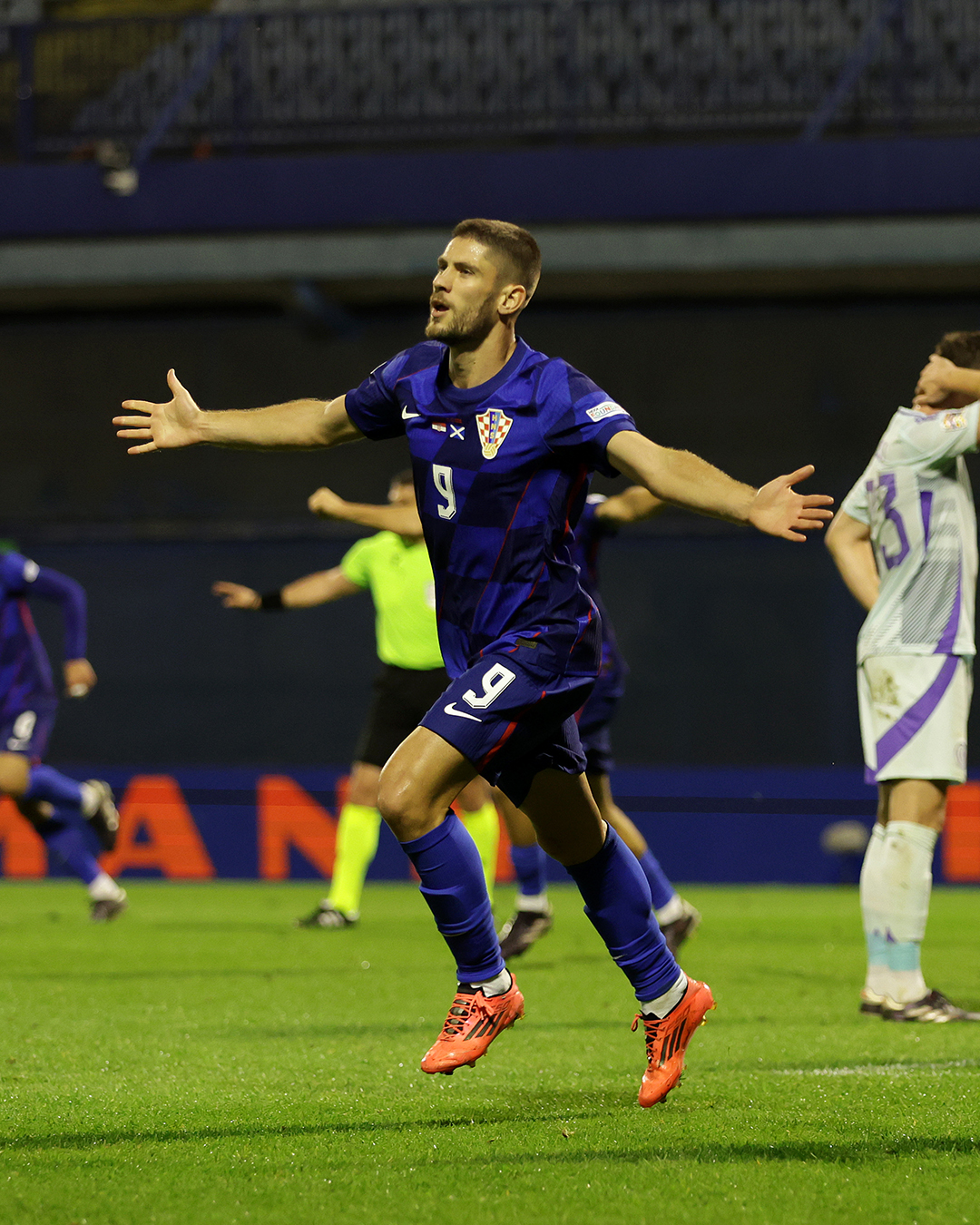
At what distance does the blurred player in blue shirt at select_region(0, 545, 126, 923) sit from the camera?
9789 mm

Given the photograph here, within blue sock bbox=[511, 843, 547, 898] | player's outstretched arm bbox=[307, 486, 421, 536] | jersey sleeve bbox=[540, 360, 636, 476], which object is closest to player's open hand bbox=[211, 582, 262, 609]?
player's outstretched arm bbox=[307, 486, 421, 536]

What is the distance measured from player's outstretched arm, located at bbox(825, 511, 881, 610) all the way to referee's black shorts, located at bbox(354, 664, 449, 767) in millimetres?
3367

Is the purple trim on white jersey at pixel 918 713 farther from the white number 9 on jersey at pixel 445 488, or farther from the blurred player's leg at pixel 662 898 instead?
the white number 9 on jersey at pixel 445 488

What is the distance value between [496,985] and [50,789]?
6379mm

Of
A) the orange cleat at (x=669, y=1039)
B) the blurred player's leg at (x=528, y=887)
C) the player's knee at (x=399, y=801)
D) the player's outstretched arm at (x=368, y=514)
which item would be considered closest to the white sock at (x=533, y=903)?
the blurred player's leg at (x=528, y=887)

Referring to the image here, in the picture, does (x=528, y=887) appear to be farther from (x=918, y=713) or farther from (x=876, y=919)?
(x=918, y=713)

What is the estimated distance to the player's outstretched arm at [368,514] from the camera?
7.07m

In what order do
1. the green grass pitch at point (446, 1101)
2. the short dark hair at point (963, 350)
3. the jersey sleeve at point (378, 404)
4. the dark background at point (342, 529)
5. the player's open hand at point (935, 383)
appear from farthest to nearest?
the dark background at point (342, 529), the short dark hair at point (963, 350), the player's open hand at point (935, 383), the jersey sleeve at point (378, 404), the green grass pitch at point (446, 1101)

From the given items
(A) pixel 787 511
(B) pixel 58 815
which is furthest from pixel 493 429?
(B) pixel 58 815

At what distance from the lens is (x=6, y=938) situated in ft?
29.9

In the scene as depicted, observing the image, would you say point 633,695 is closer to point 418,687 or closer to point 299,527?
point 299,527

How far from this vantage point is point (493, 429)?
4074 mm

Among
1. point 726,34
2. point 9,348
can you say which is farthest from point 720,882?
point 9,348

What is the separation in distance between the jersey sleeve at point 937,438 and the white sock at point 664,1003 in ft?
7.04
